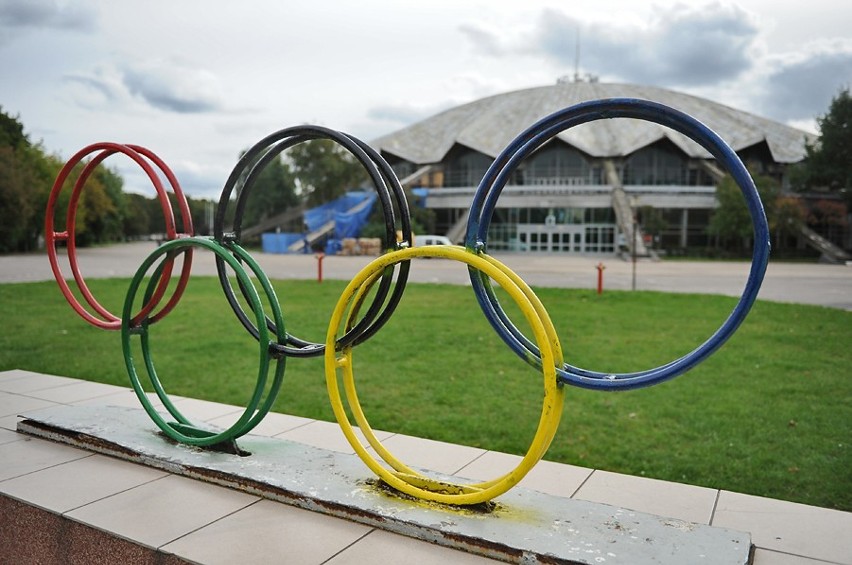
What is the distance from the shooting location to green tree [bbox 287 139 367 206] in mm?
47406

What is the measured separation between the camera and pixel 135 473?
3914 millimetres

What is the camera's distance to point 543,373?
3.09 metres

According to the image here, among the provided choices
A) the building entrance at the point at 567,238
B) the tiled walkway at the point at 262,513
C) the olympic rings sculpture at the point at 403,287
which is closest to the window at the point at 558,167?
the building entrance at the point at 567,238

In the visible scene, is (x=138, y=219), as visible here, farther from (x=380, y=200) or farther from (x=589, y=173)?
(x=380, y=200)

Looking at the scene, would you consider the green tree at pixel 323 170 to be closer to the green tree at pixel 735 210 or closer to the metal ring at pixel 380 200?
the green tree at pixel 735 210

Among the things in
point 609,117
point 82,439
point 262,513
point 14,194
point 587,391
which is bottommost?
point 587,391

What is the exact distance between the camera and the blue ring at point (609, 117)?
2658 mm

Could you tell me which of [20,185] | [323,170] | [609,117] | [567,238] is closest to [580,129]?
[567,238]

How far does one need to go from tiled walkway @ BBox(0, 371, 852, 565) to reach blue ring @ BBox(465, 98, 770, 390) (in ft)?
3.15

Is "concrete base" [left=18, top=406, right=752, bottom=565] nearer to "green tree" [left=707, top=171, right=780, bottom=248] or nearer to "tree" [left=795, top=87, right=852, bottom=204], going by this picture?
"green tree" [left=707, top=171, right=780, bottom=248]

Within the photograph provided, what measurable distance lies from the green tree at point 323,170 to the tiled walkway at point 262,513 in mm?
43800

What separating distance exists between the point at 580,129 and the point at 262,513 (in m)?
50.5

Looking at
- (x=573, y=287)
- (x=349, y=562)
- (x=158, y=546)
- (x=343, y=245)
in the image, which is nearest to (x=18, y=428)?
(x=158, y=546)

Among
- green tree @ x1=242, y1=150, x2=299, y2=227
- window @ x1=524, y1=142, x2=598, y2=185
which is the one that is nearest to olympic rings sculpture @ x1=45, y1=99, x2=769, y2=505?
window @ x1=524, y1=142, x2=598, y2=185
